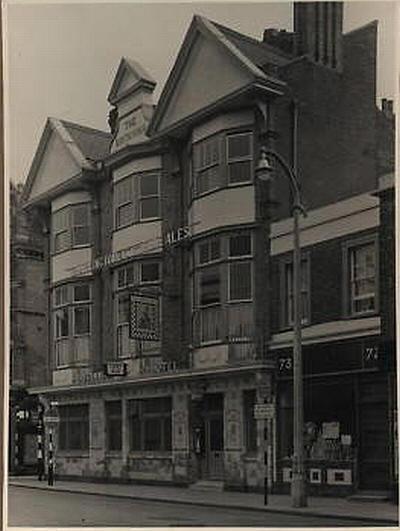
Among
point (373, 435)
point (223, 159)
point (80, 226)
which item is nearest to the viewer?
point (373, 435)

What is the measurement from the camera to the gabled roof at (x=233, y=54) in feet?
13.1

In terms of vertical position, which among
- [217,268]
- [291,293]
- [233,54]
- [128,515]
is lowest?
[128,515]

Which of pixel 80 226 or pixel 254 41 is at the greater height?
pixel 254 41

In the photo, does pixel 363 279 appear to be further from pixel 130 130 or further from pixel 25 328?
pixel 25 328

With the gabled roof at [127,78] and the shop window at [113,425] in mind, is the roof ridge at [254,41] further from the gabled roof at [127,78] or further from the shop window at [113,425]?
the shop window at [113,425]

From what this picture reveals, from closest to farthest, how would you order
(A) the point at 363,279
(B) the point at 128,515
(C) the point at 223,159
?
(B) the point at 128,515 → (A) the point at 363,279 → (C) the point at 223,159

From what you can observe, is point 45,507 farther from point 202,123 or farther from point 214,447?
point 202,123

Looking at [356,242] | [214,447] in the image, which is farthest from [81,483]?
[356,242]

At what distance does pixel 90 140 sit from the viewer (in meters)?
4.33

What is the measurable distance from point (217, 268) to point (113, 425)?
0.72 metres

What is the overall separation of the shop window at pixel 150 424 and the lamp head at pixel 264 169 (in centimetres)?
93

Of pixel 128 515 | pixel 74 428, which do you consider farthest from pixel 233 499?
pixel 74 428

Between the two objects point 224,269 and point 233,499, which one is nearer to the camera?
point 233,499

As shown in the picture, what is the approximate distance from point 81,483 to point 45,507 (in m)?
0.31
